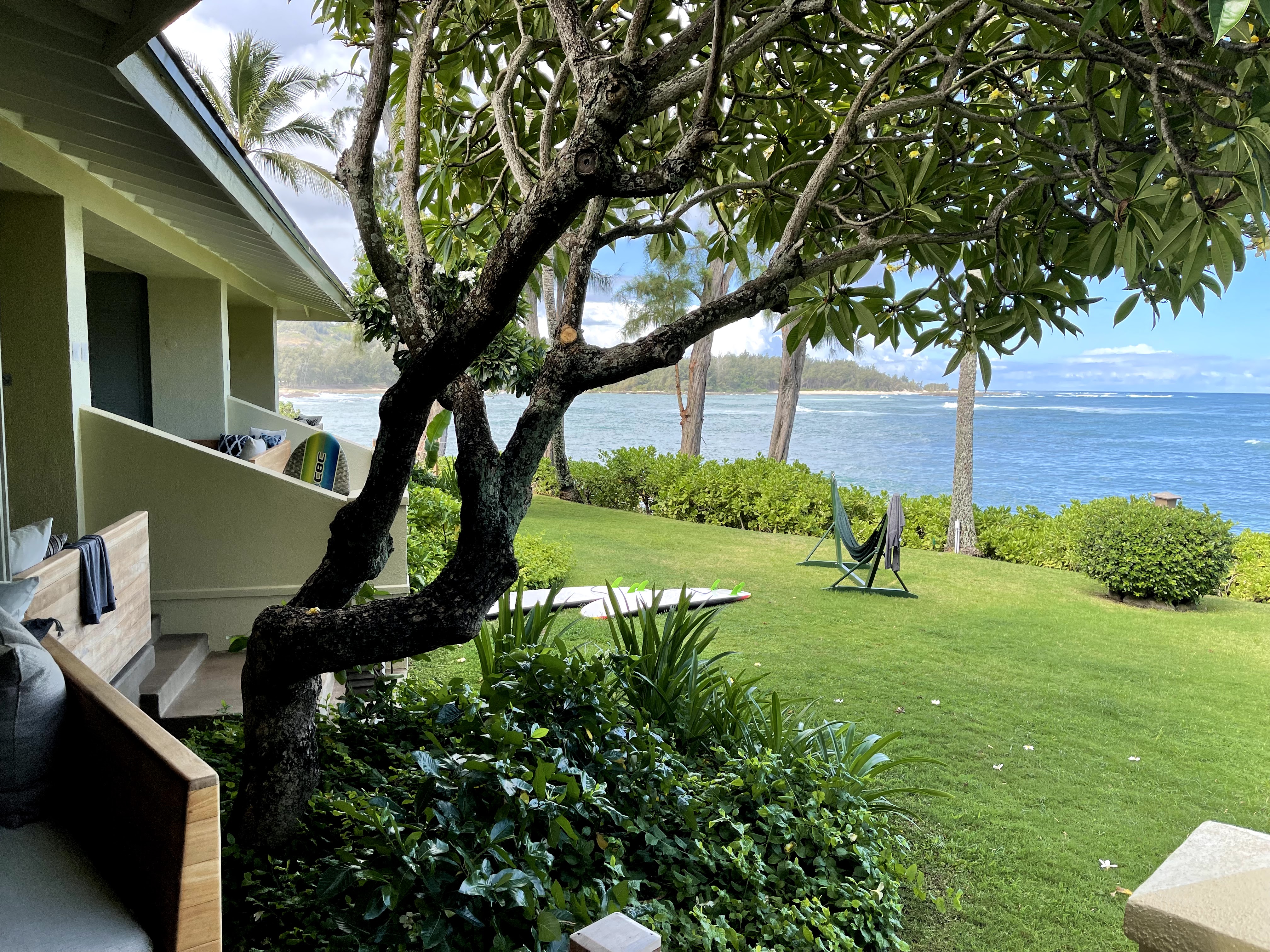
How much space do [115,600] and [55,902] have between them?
Answer: 2.19 m

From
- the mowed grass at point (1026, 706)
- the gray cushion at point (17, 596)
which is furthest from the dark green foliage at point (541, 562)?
the gray cushion at point (17, 596)

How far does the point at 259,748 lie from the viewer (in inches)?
90.4

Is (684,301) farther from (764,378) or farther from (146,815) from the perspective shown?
(764,378)

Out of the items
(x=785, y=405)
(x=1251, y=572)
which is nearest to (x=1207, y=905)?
(x=1251, y=572)

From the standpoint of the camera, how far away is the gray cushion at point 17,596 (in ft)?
7.68

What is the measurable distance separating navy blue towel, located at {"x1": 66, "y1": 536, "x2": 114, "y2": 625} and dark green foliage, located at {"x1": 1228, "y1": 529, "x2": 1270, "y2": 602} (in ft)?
35.4

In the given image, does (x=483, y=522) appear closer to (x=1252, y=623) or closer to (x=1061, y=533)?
(x=1252, y=623)

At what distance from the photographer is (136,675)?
3855 mm

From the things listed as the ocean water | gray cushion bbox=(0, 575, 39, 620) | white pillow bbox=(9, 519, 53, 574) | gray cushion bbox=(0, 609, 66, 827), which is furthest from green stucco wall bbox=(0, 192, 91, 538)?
the ocean water

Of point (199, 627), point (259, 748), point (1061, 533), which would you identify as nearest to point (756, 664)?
point (199, 627)

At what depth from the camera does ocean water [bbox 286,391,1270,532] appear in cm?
5166

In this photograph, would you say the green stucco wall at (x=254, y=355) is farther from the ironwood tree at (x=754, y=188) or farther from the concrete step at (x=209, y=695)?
the ironwood tree at (x=754, y=188)

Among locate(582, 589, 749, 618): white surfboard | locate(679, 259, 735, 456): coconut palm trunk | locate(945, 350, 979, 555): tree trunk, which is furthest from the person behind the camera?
locate(679, 259, 735, 456): coconut palm trunk

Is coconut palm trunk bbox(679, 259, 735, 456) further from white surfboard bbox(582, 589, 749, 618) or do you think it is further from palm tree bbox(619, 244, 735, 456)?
white surfboard bbox(582, 589, 749, 618)
